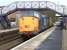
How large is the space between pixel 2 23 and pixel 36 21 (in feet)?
66.0

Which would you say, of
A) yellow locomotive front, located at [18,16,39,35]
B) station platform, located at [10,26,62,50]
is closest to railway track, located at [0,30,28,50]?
yellow locomotive front, located at [18,16,39,35]

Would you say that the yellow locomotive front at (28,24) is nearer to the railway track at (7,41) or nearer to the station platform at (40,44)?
the railway track at (7,41)

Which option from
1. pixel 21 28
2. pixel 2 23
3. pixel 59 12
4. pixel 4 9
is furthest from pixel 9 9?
pixel 21 28

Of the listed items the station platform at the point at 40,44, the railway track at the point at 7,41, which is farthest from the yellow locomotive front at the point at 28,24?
the station platform at the point at 40,44

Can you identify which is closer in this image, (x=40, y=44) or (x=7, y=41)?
(x=40, y=44)

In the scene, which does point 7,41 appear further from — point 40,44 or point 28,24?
point 40,44

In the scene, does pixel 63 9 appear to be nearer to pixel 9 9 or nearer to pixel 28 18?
pixel 9 9

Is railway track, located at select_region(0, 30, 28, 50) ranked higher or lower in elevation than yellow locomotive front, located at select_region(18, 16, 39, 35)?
lower

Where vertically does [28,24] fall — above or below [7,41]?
above

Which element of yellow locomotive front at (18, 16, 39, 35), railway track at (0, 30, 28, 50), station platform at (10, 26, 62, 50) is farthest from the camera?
yellow locomotive front at (18, 16, 39, 35)

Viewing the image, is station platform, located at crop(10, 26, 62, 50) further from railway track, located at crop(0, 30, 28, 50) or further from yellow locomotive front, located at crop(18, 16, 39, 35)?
yellow locomotive front, located at crop(18, 16, 39, 35)

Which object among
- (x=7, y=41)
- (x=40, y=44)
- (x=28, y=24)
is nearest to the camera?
(x=40, y=44)

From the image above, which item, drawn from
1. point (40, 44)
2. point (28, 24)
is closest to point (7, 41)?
point (28, 24)

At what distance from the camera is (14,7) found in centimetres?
4634
